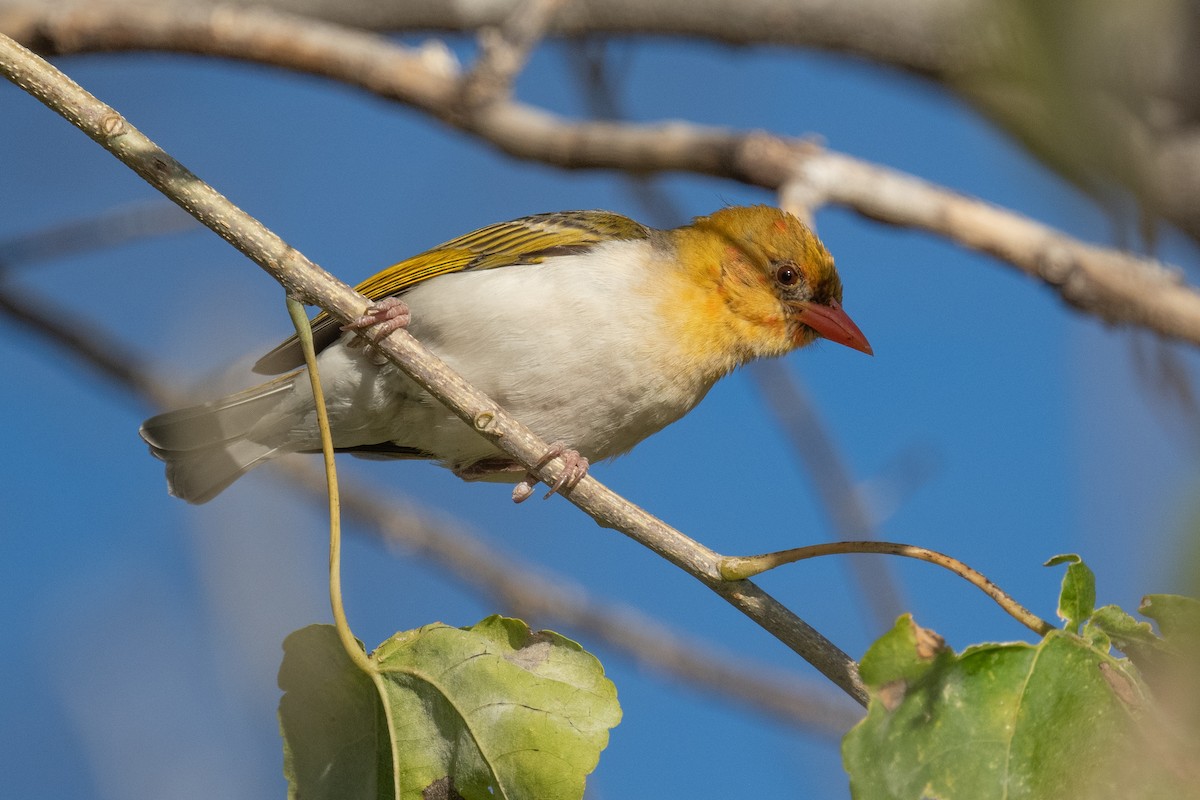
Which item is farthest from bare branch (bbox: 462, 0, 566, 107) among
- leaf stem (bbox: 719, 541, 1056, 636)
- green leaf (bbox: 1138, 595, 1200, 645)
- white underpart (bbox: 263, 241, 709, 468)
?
green leaf (bbox: 1138, 595, 1200, 645)

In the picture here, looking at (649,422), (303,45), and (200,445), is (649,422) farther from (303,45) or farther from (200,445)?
(303,45)

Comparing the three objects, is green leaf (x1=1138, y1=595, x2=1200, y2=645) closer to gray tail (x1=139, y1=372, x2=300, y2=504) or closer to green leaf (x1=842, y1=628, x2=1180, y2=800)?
green leaf (x1=842, y1=628, x2=1180, y2=800)

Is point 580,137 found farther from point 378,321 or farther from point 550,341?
point 378,321

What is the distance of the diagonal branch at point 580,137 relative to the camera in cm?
418

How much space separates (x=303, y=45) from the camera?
14.8 ft

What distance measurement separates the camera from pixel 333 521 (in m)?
2.24

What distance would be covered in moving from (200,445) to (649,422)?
5.47 feet

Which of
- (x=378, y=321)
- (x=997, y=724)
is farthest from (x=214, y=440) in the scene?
(x=997, y=724)

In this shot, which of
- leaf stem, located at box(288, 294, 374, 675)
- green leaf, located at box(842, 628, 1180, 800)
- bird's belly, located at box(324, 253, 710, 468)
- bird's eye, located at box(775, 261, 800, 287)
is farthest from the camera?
bird's eye, located at box(775, 261, 800, 287)

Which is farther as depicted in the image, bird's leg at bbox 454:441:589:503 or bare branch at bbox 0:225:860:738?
bare branch at bbox 0:225:860:738

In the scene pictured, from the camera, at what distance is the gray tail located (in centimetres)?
439

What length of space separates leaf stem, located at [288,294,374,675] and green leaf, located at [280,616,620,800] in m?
0.08

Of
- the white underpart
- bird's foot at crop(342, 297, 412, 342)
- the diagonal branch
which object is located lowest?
bird's foot at crop(342, 297, 412, 342)

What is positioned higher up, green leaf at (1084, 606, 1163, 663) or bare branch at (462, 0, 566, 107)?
bare branch at (462, 0, 566, 107)
